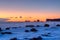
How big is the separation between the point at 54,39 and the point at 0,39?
7566 mm

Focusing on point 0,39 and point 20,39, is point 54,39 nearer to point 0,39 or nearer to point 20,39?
point 20,39

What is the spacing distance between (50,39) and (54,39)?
0.56 meters

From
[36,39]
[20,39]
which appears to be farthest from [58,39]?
[20,39]

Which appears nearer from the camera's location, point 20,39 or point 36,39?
point 36,39

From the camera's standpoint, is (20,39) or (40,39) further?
(20,39)

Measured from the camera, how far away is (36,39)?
3294 cm

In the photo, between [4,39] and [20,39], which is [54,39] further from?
[4,39]

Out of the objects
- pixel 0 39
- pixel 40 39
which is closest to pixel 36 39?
pixel 40 39

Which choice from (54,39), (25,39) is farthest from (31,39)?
(54,39)

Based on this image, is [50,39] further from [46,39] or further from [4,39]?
[4,39]

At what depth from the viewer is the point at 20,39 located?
117 feet

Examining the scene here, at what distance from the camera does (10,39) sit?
113ft

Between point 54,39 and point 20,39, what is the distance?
4859 millimetres

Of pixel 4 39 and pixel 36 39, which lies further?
pixel 4 39
